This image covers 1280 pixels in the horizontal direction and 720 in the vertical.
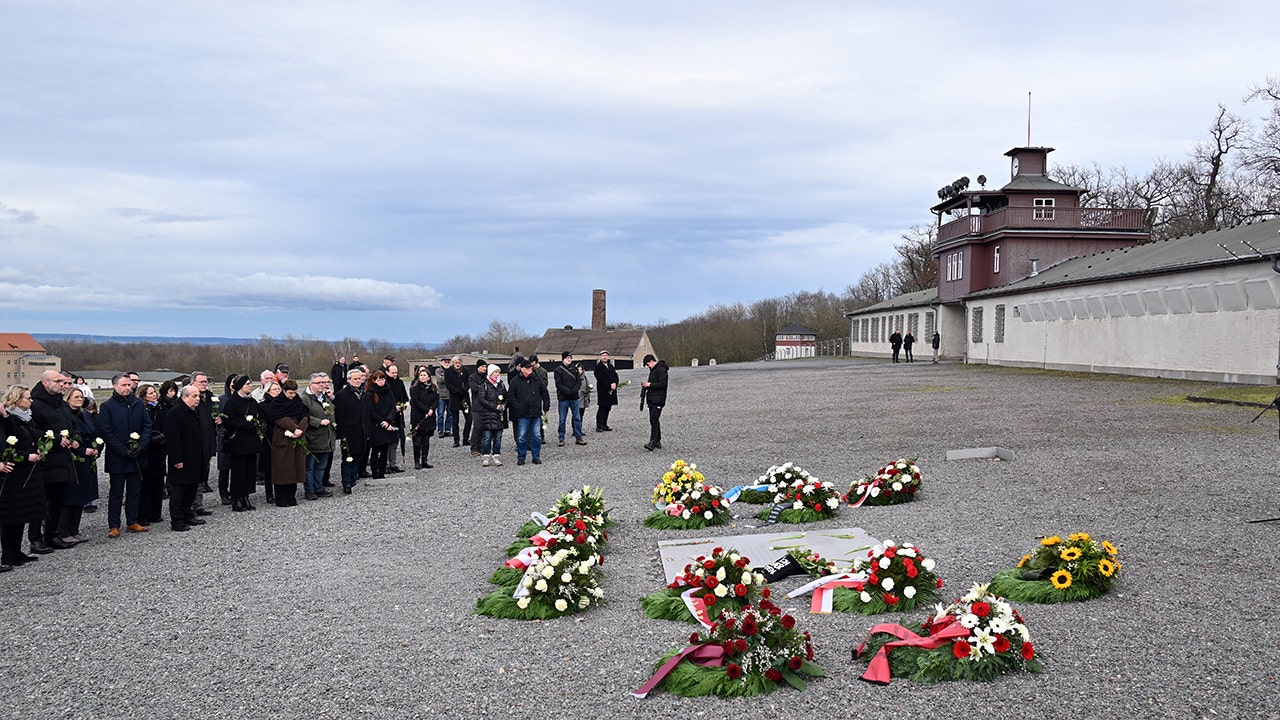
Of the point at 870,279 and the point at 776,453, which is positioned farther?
the point at 870,279

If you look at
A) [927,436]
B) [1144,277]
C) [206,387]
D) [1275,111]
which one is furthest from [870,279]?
[206,387]

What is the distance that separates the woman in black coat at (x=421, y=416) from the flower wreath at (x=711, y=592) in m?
9.62

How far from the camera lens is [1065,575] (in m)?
7.02

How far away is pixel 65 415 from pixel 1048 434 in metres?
15.1

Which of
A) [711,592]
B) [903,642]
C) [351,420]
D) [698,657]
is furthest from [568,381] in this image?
[903,642]

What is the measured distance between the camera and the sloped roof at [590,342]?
275ft

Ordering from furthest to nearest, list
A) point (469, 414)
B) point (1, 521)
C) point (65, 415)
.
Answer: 1. point (469, 414)
2. point (65, 415)
3. point (1, 521)

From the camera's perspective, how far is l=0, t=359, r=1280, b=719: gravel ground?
5.49m

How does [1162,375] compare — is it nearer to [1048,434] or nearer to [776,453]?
[1048,434]

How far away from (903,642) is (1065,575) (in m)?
1.91

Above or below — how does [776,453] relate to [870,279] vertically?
below

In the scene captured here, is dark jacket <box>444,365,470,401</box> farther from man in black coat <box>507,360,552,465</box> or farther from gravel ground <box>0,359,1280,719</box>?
gravel ground <box>0,359,1280,719</box>

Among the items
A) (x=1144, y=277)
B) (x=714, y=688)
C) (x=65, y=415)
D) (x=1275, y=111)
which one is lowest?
(x=714, y=688)

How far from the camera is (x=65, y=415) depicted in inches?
411
